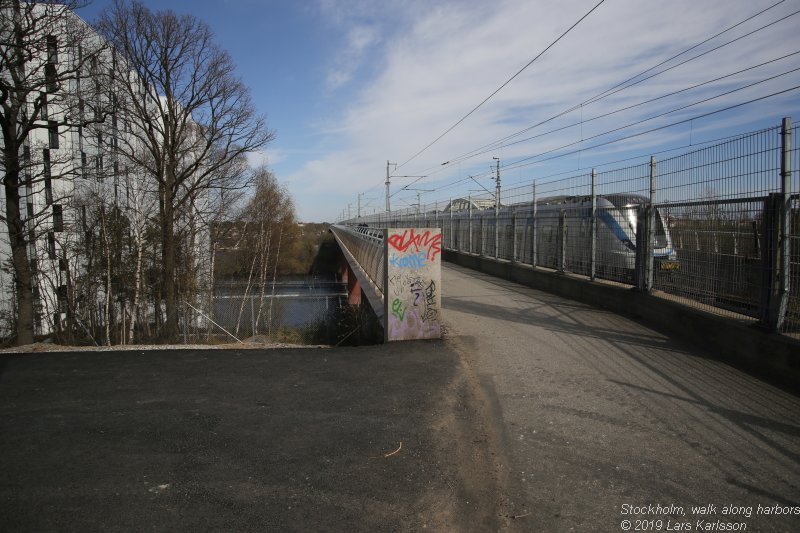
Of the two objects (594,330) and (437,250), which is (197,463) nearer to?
(437,250)

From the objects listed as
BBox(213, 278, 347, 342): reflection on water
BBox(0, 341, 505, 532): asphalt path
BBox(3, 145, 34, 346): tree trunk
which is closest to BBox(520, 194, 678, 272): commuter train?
BBox(0, 341, 505, 532): asphalt path

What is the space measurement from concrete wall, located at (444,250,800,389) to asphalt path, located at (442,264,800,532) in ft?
0.65

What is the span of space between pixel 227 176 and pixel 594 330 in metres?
28.7

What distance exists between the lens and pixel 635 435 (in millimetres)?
4312

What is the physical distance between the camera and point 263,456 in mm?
4133

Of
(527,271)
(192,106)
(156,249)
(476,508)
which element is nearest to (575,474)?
(476,508)

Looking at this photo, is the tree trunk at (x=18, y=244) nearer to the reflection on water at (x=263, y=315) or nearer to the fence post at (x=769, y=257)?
the reflection on water at (x=263, y=315)

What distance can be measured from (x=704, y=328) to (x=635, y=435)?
3281mm

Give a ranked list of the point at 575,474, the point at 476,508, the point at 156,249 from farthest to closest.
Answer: the point at 156,249, the point at 575,474, the point at 476,508

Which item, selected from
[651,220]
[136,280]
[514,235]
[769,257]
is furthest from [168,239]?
[769,257]

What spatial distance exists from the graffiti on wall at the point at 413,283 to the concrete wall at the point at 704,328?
11.2 feet

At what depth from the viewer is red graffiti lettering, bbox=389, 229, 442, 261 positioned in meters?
8.16

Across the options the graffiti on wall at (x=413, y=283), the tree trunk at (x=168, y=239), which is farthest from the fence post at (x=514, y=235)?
the tree trunk at (x=168, y=239)

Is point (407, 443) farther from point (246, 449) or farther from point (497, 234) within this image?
point (497, 234)
